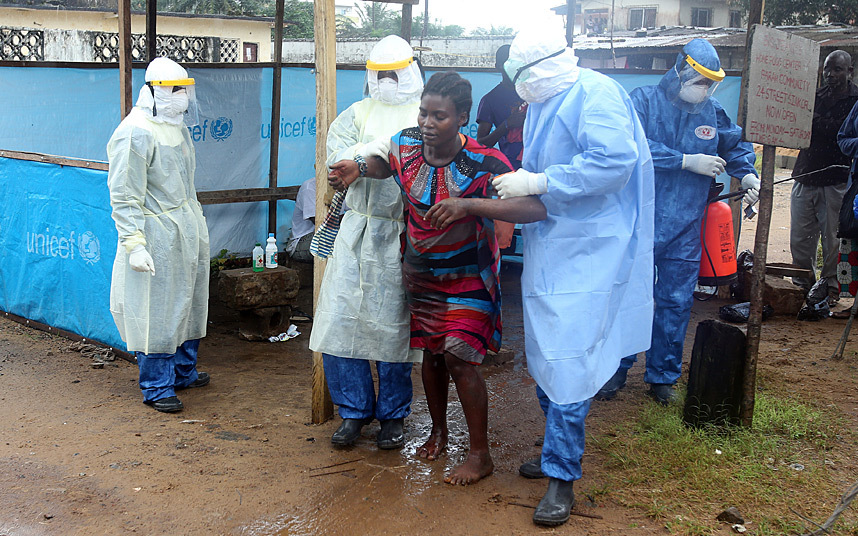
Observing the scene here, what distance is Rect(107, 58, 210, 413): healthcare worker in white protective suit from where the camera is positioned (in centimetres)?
425

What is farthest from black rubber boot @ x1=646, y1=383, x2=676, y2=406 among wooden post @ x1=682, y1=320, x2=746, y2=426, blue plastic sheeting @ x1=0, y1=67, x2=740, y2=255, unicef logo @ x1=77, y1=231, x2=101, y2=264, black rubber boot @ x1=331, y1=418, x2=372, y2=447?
unicef logo @ x1=77, y1=231, x2=101, y2=264

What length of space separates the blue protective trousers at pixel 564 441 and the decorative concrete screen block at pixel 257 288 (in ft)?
10.5

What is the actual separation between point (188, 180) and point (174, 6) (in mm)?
24994

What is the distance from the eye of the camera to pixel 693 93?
169 inches

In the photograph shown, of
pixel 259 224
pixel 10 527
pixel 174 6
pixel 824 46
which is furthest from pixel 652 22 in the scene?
pixel 10 527

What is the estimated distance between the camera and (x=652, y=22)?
1254 inches

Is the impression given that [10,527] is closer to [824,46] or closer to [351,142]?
[351,142]

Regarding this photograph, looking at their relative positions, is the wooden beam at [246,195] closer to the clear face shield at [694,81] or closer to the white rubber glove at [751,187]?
the clear face shield at [694,81]

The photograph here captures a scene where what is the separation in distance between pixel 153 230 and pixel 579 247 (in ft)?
8.25

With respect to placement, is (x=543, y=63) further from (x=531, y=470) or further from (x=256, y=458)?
(x=256, y=458)

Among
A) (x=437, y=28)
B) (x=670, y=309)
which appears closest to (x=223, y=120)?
(x=670, y=309)

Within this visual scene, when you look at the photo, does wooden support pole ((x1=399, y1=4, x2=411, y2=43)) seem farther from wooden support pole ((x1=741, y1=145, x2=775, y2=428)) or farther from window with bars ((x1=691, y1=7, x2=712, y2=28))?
window with bars ((x1=691, y1=7, x2=712, y2=28))

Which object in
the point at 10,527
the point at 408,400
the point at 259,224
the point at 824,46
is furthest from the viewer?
the point at 824,46

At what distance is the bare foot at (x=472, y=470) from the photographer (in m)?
3.46
